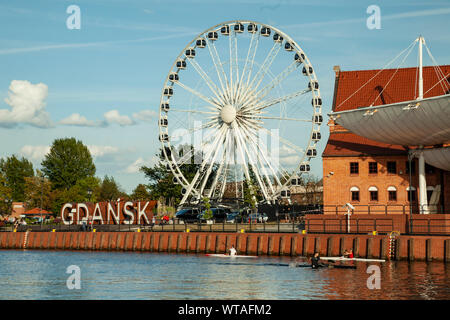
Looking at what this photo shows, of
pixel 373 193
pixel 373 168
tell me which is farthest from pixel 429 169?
pixel 373 193

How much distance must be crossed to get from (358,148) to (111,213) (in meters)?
27.7

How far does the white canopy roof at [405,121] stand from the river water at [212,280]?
47.4 ft

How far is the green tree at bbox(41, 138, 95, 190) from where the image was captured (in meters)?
138

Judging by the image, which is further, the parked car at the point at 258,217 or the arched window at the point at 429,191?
the parked car at the point at 258,217

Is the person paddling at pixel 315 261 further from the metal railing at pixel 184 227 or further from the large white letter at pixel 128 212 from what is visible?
the large white letter at pixel 128 212

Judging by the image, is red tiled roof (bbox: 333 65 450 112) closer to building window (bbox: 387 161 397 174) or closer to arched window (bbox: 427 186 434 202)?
building window (bbox: 387 161 397 174)

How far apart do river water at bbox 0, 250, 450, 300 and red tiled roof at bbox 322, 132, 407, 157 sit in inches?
797

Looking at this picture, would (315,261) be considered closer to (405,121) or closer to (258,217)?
(405,121)

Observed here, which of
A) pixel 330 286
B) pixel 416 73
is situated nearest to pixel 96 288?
pixel 330 286

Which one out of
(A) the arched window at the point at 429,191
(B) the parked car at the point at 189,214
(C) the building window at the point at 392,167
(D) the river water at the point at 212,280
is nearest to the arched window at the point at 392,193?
A: (C) the building window at the point at 392,167

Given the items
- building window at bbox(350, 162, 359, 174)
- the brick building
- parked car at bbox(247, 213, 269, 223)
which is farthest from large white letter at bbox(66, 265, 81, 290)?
building window at bbox(350, 162, 359, 174)

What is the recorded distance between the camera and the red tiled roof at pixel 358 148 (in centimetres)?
6844

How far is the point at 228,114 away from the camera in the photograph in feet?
241

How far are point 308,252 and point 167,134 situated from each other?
29.6 metres
